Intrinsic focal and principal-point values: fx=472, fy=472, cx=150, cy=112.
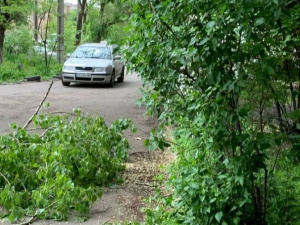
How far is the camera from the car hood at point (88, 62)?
60.4ft

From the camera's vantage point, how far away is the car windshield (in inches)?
763

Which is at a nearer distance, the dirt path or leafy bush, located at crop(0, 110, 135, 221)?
leafy bush, located at crop(0, 110, 135, 221)

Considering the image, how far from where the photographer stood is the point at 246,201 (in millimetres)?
3484

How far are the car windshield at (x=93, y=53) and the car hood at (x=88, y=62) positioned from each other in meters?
0.43

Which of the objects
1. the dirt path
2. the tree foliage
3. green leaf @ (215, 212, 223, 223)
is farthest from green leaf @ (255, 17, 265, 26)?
the dirt path

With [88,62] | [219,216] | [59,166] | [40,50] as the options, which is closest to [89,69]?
[88,62]

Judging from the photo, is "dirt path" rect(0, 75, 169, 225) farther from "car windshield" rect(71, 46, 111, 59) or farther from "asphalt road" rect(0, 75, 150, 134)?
"car windshield" rect(71, 46, 111, 59)

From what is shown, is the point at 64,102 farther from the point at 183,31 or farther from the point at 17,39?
the point at 17,39

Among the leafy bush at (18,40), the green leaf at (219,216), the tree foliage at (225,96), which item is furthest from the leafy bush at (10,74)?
the green leaf at (219,216)

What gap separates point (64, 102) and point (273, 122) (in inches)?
429

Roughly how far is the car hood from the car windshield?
0.43 m

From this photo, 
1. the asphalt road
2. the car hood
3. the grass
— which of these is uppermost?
the car hood

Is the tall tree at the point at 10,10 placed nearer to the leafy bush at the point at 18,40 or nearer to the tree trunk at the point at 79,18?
the leafy bush at the point at 18,40

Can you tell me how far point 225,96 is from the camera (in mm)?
3273
